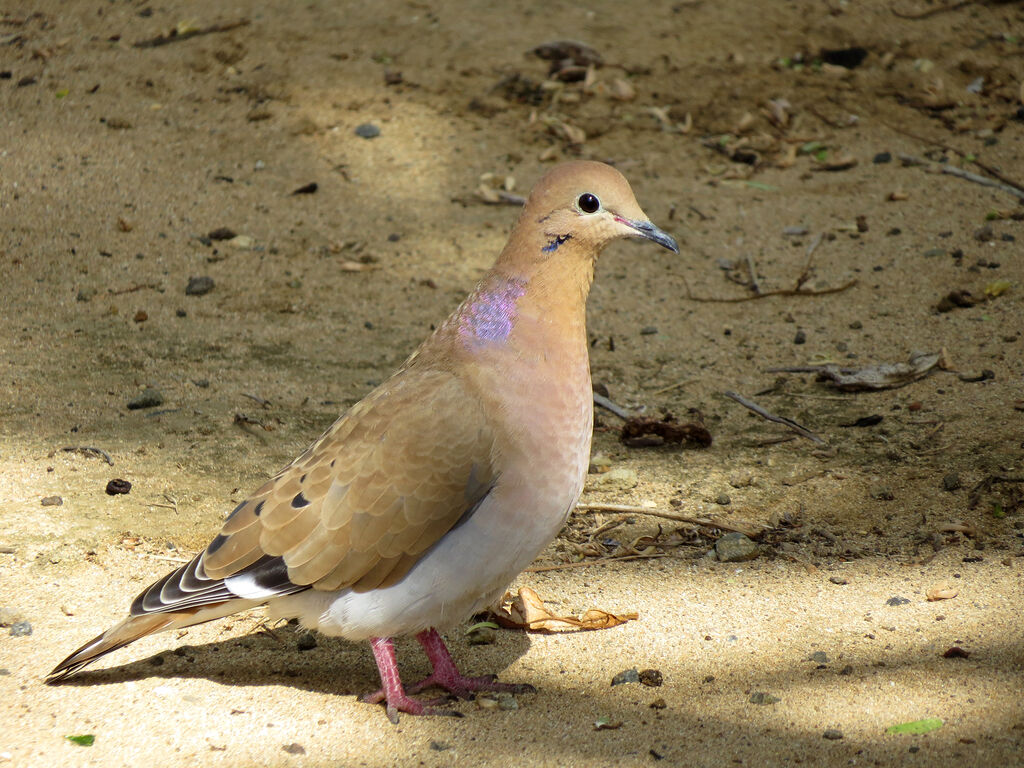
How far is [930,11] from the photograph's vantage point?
860 cm

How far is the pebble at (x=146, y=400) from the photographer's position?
4797 millimetres

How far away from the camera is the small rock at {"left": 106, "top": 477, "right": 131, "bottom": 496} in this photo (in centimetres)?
410

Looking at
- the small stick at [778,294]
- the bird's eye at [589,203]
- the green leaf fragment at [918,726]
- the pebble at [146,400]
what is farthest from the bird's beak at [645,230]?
the small stick at [778,294]

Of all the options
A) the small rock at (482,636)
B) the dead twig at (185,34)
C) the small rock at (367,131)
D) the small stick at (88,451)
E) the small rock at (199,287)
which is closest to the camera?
the small rock at (482,636)

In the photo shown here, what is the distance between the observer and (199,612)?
122 inches

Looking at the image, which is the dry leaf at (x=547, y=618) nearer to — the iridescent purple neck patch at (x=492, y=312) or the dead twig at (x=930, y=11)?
the iridescent purple neck patch at (x=492, y=312)

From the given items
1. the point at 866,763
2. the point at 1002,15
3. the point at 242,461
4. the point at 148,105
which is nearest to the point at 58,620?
the point at 242,461

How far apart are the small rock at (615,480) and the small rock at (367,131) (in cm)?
370

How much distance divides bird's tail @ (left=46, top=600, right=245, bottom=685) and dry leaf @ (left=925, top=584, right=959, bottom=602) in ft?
6.57

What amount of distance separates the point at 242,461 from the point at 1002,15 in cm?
689

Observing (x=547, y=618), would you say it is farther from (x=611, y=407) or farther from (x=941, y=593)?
(x=611, y=407)

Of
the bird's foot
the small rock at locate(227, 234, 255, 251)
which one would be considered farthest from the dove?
the small rock at locate(227, 234, 255, 251)

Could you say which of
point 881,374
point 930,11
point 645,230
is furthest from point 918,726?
point 930,11

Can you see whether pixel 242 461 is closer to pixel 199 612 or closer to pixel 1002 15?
pixel 199 612
